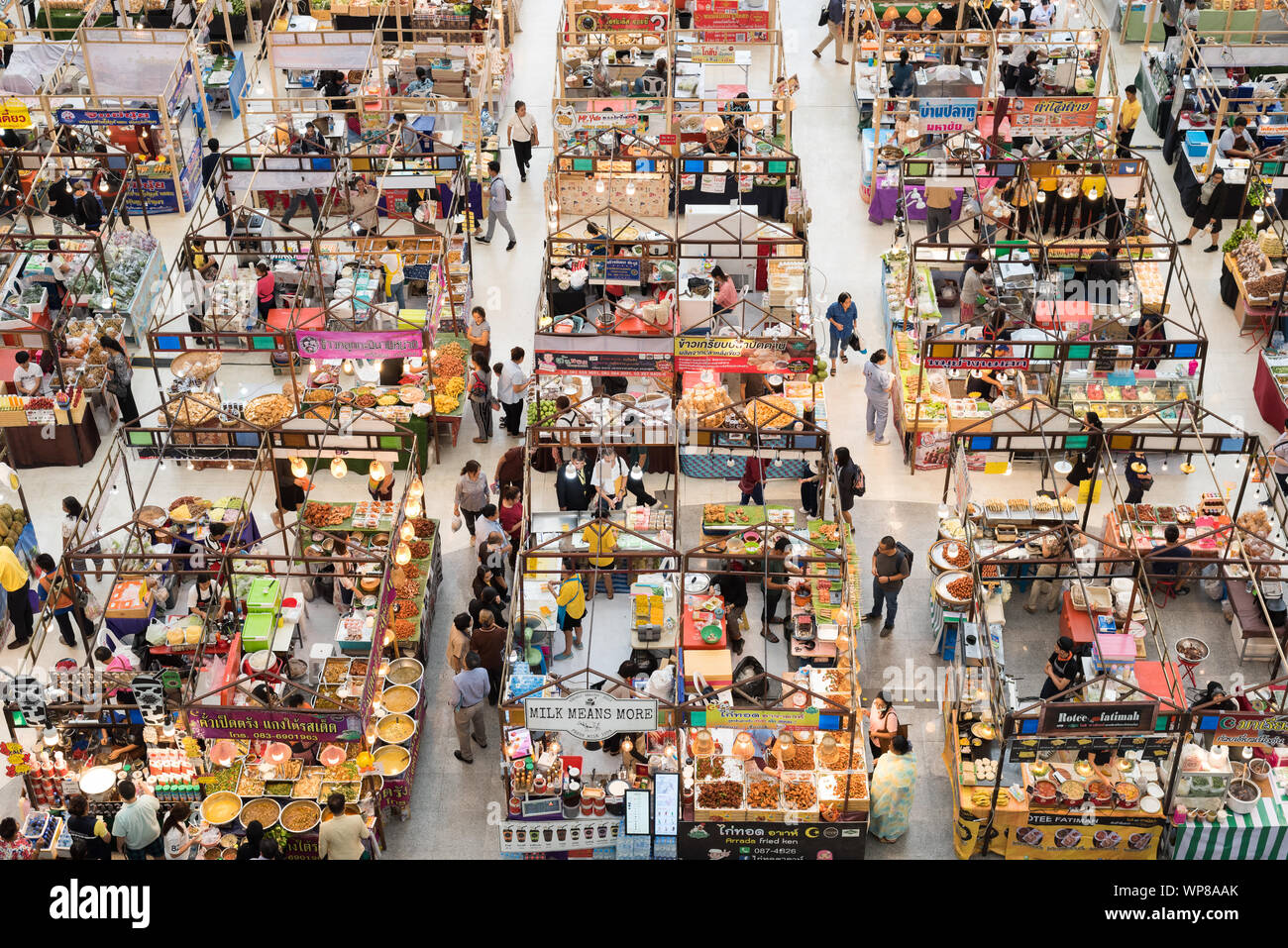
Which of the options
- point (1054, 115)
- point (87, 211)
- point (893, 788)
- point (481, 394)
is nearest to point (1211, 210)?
point (1054, 115)

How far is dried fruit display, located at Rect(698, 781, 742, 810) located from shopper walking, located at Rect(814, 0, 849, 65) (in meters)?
22.1

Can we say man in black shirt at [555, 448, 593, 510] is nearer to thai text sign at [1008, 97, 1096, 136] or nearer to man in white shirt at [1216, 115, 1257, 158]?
thai text sign at [1008, 97, 1096, 136]

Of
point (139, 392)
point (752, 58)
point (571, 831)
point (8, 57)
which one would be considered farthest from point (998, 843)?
point (8, 57)

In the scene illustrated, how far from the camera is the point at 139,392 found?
80.9ft

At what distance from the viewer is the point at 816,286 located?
2719 cm

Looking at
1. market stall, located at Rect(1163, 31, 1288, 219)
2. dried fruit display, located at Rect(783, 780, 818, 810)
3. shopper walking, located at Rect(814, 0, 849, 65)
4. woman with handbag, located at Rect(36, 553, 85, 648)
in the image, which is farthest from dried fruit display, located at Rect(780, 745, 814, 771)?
shopper walking, located at Rect(814, 0, 849, 65)

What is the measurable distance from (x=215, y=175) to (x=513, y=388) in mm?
7716

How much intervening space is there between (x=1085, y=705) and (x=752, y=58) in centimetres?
2223

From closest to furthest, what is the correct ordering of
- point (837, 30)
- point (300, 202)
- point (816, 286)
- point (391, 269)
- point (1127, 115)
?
point (391, 269), point (816, 286), point (300, 202), point (1127, 115), point (837, 30)

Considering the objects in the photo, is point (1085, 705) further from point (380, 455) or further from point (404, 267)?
point (404, 267)

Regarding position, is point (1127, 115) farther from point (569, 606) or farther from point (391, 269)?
point (569, 606)

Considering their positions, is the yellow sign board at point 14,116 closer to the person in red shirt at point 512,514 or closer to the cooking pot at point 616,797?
the person in red shirt at point 512,514

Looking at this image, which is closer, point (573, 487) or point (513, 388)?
point (573, 487)

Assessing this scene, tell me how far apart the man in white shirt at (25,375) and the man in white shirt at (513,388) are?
6.87 meters
